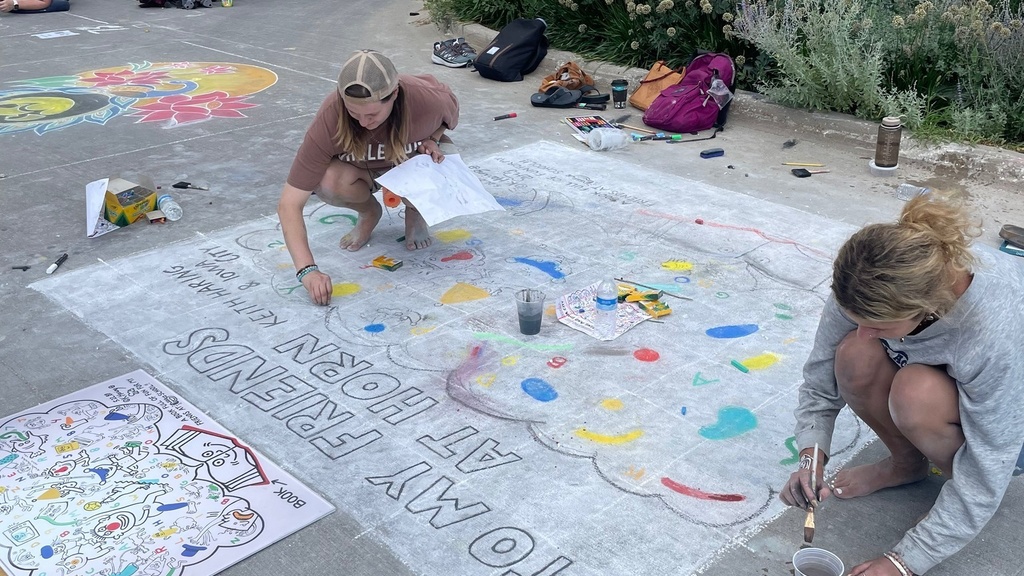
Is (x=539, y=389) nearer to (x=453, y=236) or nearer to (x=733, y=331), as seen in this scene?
(x=733, y=331)

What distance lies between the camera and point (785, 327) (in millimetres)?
3793

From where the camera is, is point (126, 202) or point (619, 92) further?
point (619, 92)

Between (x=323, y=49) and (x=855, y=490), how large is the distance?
8499 mm

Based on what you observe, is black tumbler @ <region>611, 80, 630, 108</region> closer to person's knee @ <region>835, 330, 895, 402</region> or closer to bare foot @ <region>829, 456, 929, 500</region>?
bare foot @ <region>829, 456, 929, 500</region>

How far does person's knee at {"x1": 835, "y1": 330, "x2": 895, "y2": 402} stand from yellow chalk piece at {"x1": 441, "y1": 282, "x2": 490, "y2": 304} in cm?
196

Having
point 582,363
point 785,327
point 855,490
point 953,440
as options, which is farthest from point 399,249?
point 953,440

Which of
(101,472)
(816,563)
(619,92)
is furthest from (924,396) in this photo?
(619,92)

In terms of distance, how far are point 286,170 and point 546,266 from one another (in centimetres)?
238

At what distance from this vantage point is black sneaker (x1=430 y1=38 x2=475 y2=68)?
896cm

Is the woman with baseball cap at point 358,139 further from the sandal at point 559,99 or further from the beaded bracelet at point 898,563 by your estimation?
the sandal at point 559,99

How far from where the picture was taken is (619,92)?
739 centimetres

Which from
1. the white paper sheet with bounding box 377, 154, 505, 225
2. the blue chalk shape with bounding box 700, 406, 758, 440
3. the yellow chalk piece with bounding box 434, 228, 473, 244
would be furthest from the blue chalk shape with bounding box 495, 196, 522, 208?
the blue chalk shape with bounding box 700, 406, 758, 440

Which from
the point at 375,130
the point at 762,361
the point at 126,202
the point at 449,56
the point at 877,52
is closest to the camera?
the point at 762,361

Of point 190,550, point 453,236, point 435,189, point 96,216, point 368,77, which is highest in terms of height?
point 368,77
